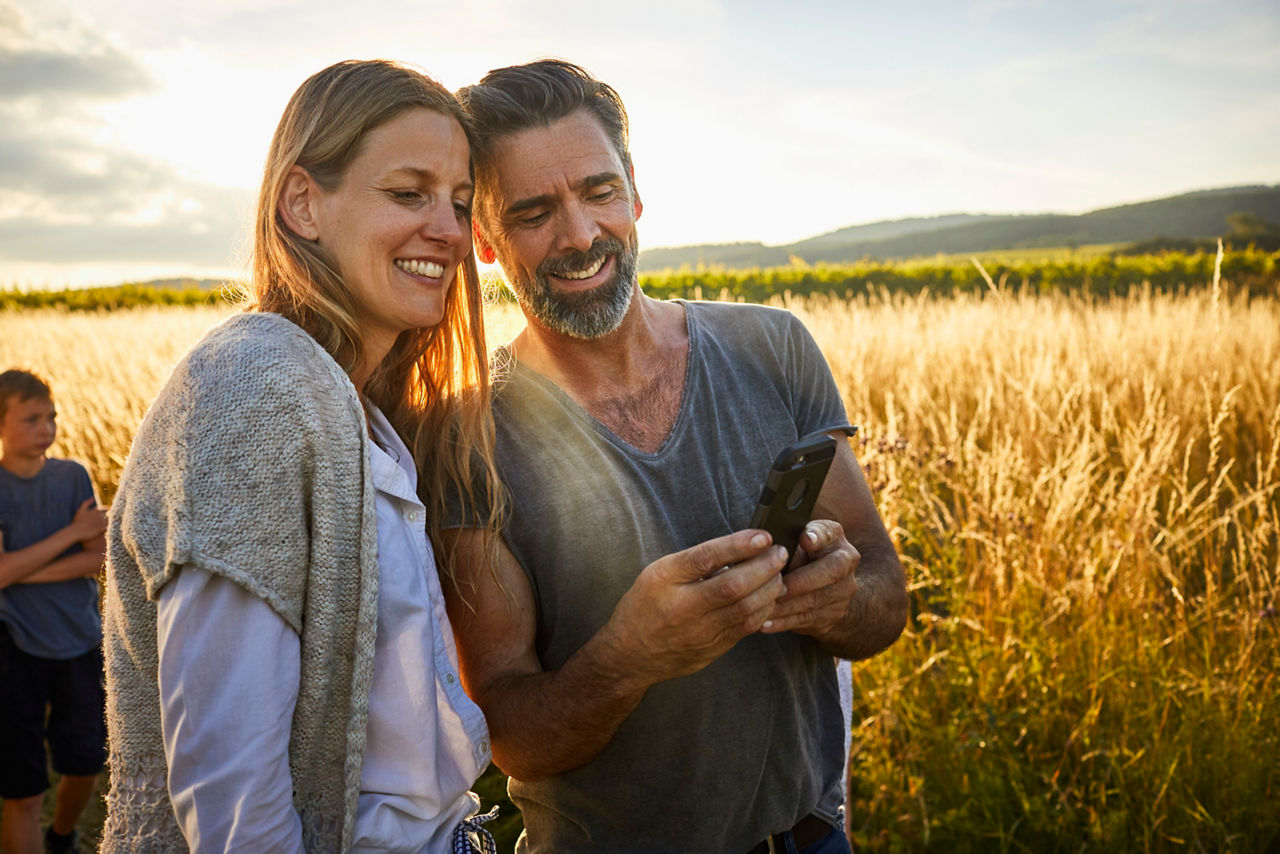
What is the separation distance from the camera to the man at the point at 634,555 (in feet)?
5.58

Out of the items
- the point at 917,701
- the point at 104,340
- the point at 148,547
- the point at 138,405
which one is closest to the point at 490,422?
the point at 148,547

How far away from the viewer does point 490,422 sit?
187cm

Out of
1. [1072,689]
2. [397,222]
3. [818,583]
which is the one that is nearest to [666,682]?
[818,583]

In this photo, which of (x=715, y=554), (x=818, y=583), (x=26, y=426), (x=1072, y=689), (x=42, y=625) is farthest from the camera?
(x=26, y=426)

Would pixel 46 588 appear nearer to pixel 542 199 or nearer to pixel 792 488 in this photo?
pixel 542 199

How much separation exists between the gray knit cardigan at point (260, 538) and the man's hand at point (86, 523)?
2722 mm

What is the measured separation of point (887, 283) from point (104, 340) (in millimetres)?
17449

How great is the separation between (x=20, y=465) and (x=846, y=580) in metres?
3.77

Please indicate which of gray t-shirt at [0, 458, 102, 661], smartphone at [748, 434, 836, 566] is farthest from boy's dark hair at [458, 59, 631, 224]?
gray t-shirt at [0, 458, 102, 661]

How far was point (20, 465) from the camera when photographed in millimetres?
3658

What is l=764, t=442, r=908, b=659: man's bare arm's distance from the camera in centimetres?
172

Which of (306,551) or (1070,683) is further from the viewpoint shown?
(1070,683)

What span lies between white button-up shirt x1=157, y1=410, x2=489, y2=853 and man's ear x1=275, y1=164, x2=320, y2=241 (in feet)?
1.60

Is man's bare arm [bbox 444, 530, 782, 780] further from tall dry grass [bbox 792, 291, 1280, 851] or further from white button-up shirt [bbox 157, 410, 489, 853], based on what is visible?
tall dry grass [bbox 792, 291, 1280, 851]
